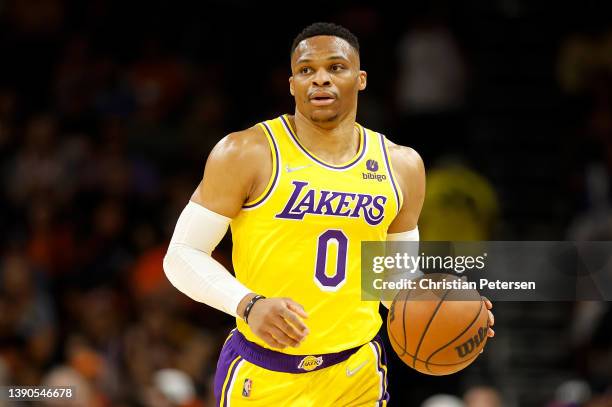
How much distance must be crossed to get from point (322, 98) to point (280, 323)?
1321 mm

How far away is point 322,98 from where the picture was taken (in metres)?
5.91

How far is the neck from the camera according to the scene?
5961mm

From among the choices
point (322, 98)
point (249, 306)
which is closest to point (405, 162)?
point (322, 98)

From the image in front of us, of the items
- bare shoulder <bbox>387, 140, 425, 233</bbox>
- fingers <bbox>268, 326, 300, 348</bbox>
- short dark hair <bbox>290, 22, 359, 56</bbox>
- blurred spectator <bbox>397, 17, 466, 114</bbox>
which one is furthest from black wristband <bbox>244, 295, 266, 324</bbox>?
blurred spectator <bbox>397, 17, 466, 114</bbox>

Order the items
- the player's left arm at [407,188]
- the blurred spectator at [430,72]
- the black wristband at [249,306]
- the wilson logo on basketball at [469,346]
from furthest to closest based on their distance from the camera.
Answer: the blurred spectator at [430,72] < the player's left arm at [407,188] < the wilson logo on basketball at [469,346] < the black wristband at [249,306]

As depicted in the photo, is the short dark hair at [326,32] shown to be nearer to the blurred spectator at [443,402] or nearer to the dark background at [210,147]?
the dark background at [210,147]

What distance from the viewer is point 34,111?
1246cm

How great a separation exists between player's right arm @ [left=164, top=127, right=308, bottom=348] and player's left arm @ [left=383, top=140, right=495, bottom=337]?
765 mm

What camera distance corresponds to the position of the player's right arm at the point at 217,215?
18.5 ft

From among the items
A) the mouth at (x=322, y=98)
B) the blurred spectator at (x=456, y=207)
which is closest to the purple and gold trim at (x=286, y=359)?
the mouth at (x=322, y=98)

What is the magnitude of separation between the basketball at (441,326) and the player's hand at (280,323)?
2.47 ft

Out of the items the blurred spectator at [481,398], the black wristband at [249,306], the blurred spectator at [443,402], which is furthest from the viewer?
the blurred spectator at [443,402]

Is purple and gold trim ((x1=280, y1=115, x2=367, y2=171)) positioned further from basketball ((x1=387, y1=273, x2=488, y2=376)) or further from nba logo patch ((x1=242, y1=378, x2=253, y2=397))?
nba logo patch ((x1=242, y1=378, x2=253, y2=397))

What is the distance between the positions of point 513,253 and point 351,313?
5.47 ft
